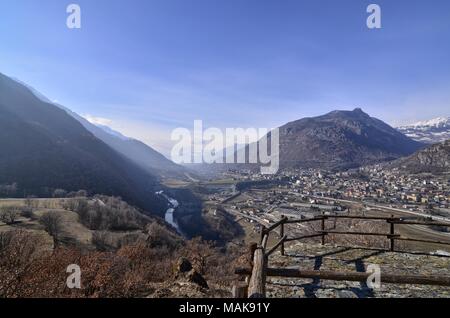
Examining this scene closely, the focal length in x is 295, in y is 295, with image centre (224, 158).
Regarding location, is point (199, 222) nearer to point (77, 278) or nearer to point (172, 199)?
point (172, 199)

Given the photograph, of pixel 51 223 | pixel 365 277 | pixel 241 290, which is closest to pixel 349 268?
pixel 365 277

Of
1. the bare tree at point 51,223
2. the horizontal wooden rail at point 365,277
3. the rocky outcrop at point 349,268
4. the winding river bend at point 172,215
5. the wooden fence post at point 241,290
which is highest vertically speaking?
the horizontal wooden rail at point 365,277

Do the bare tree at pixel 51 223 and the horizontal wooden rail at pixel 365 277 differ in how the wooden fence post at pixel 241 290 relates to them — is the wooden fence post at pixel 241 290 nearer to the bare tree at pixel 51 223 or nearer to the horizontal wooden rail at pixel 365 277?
the horizontal wooden rail at pixel 365 277

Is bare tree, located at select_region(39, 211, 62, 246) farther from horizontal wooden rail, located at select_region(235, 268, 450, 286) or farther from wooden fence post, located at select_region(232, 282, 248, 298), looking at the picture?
horizontal wooden rail, located at select_region(235, 268, 450, 286)

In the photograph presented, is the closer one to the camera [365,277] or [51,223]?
[365,277]

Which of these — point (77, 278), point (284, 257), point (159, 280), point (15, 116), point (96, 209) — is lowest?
point (96, 209)
